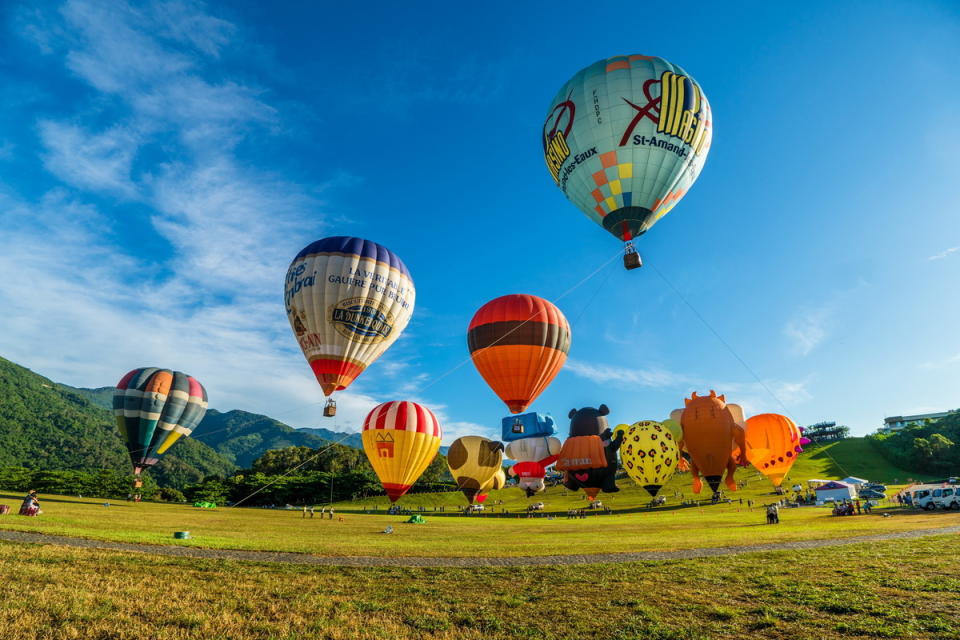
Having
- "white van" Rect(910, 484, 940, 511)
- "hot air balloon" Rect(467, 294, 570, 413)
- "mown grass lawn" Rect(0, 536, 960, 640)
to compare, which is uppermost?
"hot air balloon" Rect(467, 294, 570, 413)

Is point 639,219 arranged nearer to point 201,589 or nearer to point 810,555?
point 810,555

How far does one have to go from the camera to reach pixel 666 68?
21891 millimetres

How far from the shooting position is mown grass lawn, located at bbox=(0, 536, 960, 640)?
635 cm

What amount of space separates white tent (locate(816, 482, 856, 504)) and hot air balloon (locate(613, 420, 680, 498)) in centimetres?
1717

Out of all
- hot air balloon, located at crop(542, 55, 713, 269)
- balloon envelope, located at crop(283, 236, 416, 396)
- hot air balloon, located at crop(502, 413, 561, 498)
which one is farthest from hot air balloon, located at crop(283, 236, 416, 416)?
hot air balloon, located at crop(502, 413, 561, 498)

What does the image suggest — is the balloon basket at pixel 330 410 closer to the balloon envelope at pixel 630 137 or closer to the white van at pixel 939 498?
the balloon envelope at pixel 630 137

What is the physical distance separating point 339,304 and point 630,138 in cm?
1746

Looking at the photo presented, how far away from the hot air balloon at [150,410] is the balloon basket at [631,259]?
42374mm

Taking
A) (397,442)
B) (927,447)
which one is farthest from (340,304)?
(927,447)

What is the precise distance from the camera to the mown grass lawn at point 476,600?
6.35 m

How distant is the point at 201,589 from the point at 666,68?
81.5ft

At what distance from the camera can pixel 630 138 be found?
21266mm

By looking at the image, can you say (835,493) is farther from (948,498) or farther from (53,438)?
(53,438)

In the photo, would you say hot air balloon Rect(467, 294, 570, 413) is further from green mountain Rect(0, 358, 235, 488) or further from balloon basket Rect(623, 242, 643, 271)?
green mountain Rect(0, 358, 235, 488)
